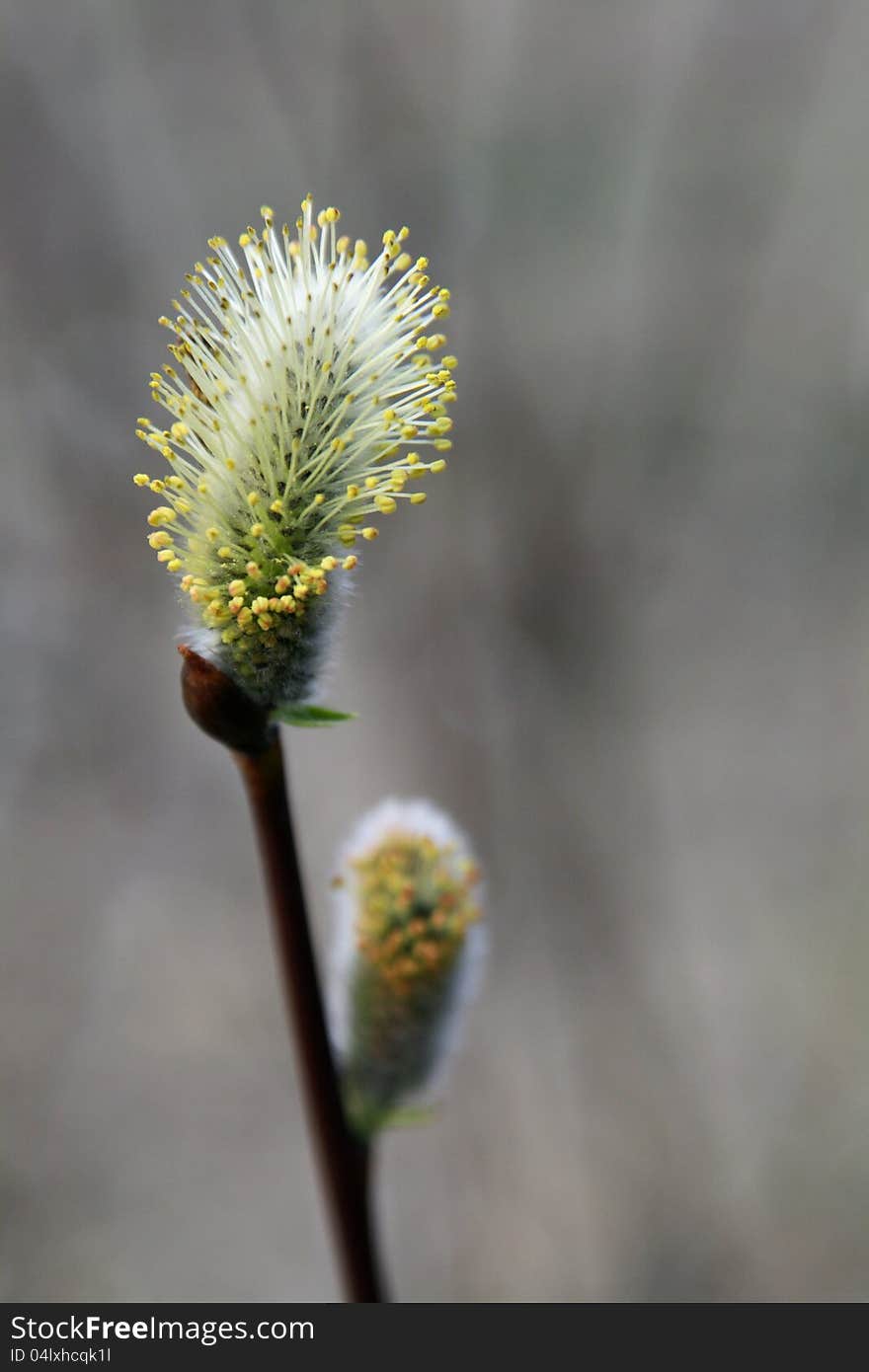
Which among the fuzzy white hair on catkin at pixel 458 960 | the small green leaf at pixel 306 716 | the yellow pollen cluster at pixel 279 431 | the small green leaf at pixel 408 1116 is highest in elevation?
the yellow pollen cluster at pixel 279 431

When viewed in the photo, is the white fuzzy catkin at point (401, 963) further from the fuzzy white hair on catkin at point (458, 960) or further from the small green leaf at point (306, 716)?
the small green leaf at point (306, 716)


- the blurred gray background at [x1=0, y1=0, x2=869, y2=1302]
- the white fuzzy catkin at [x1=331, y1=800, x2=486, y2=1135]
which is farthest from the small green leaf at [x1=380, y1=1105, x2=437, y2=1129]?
the blurred gray background at [x1=0, y1=0, x2=869, y2=1302]

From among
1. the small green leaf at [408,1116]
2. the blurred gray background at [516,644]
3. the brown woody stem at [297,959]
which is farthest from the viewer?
the blurred gray background at [516,644]

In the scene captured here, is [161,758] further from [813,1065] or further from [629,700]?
[813,1065]

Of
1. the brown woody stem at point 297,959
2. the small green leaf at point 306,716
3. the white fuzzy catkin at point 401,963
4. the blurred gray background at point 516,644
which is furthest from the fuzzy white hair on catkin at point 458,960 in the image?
the blurred gray background at point 516,644

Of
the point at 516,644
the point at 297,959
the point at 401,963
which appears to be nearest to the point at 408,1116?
the point at 401,963

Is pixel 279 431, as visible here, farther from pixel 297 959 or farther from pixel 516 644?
pixel 516 644
